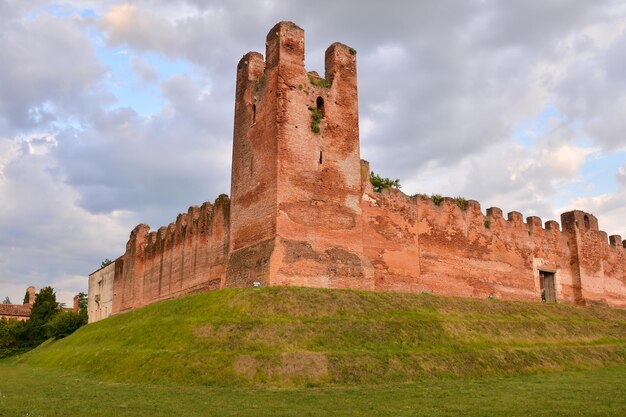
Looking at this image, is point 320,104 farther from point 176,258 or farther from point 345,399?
point 345,399

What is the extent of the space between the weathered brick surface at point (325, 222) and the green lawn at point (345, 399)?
7111mm

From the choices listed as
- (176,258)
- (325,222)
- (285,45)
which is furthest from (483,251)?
(176,258)

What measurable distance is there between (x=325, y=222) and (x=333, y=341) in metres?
6.52

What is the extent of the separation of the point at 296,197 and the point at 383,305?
522 cm

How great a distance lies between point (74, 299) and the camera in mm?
56156

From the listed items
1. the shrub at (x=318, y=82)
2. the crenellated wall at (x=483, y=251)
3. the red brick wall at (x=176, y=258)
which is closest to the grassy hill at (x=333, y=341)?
the crenellated wall at (x=483, y=251)

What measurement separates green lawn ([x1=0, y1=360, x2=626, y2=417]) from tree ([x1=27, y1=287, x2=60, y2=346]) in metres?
24.7

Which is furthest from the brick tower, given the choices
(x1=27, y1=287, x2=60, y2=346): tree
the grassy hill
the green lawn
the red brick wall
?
(x1=27, y1=287, x2=60, y2=346): tree

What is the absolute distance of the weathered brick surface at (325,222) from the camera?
22.0 metres

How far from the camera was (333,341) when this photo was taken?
16.7 m

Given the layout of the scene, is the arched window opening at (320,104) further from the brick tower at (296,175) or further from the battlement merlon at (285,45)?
the battlement merlon at (285,45)

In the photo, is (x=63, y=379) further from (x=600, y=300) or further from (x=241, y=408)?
(x=600, y=300)

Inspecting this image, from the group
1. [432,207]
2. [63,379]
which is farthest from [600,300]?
[63,379]

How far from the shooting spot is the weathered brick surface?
22.0 meters
